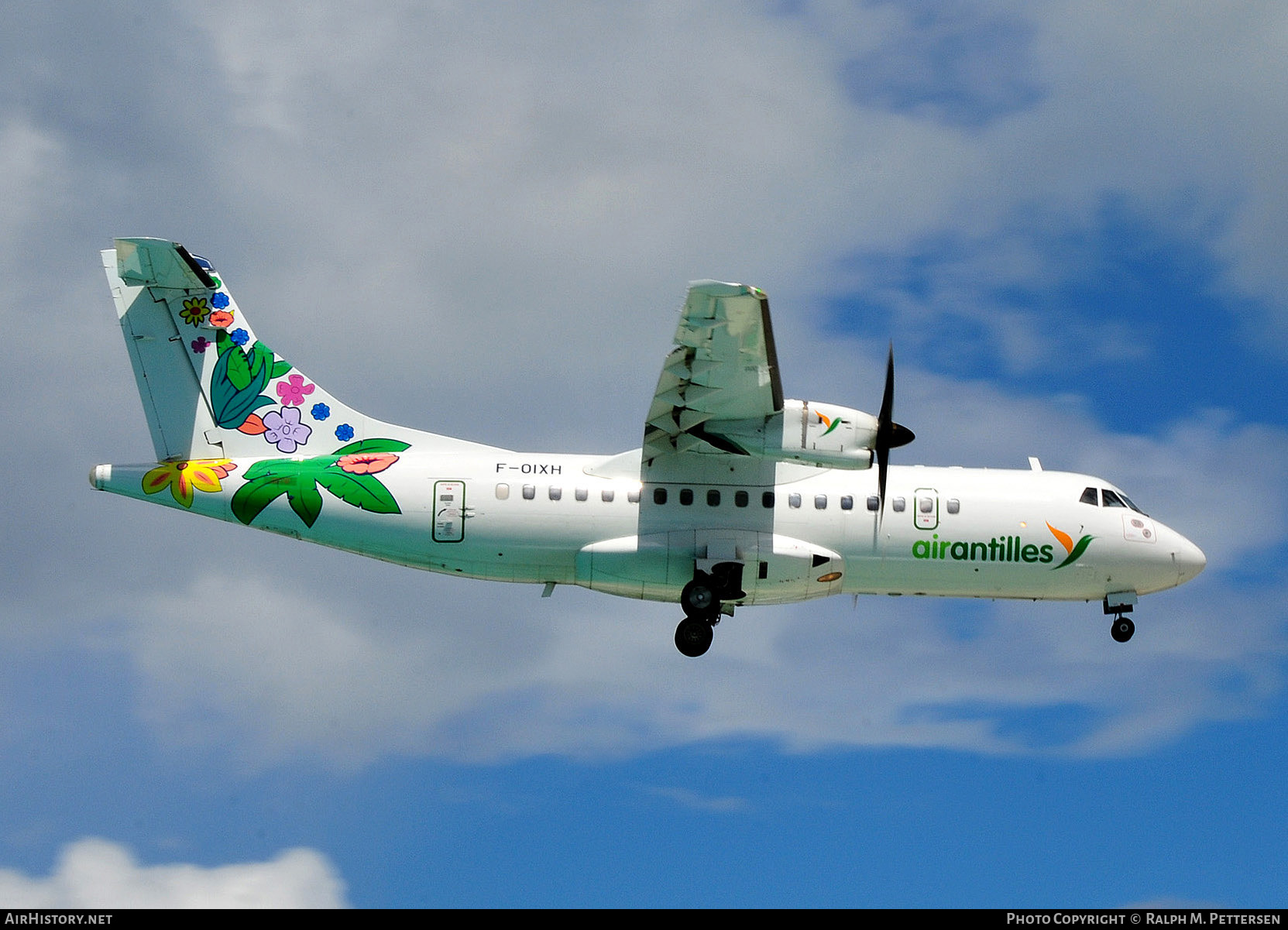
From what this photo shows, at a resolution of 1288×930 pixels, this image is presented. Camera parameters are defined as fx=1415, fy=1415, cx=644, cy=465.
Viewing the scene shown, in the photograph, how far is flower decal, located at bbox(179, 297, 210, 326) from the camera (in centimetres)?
3022

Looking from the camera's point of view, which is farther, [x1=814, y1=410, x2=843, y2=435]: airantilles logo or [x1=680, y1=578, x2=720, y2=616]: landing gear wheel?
[x1=680, y1=578, x2=720, y2=616]: landing gear wheel

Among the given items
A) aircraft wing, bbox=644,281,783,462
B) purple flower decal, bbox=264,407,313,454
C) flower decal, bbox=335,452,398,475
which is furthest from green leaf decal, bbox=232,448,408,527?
aircraft wing, bbox=644,281,783,462

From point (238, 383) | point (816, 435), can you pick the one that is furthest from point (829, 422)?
point (238, 383)

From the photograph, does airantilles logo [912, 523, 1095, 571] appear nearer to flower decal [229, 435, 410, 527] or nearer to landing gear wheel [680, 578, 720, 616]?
landing gear wheel [680, 578, 720, 616]

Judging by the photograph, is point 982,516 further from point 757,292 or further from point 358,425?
point 358,425

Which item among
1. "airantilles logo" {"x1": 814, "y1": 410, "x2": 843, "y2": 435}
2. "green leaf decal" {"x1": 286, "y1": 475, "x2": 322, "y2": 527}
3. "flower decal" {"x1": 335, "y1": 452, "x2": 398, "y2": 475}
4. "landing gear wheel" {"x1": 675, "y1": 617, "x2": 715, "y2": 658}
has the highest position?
"airantilles logo" {"x1": 814, "y1": 410, "x2": 843, "y2": 435}

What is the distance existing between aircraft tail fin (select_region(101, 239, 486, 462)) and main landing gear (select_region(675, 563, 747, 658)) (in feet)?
18.5

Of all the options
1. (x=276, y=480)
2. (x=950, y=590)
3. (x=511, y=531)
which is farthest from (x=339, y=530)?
(x=950, y=590)

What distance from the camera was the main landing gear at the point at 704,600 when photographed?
1124 inches

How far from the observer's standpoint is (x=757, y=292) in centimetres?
2434
